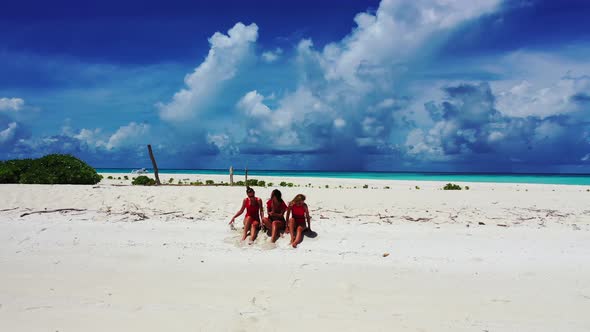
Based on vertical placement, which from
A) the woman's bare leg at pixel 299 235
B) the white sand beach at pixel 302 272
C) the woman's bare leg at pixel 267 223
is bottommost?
the white sand beach at pixel 302 272

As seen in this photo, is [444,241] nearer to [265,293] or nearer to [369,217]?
[369,217]

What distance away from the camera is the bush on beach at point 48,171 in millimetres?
20016

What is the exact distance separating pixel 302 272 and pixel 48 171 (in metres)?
18.3

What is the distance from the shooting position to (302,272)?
707 cm

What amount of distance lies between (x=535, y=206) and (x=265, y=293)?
12298 millimetres

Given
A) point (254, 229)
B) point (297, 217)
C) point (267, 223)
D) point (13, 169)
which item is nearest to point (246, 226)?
point (254, 229)

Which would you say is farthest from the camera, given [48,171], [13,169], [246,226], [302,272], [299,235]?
[13,169]

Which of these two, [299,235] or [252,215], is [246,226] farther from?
[299,235]

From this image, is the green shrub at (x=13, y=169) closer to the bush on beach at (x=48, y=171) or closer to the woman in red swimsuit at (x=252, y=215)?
the bush on beach at (x=48, y=171)

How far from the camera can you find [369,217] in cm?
1231

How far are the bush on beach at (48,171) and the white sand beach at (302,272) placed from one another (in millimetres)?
7229

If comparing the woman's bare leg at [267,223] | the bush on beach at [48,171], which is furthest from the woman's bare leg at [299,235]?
the bush on beach at [48,171]

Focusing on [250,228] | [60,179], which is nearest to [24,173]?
[60,179]

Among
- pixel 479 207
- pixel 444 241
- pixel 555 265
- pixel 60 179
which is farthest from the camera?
pixel 60 179
